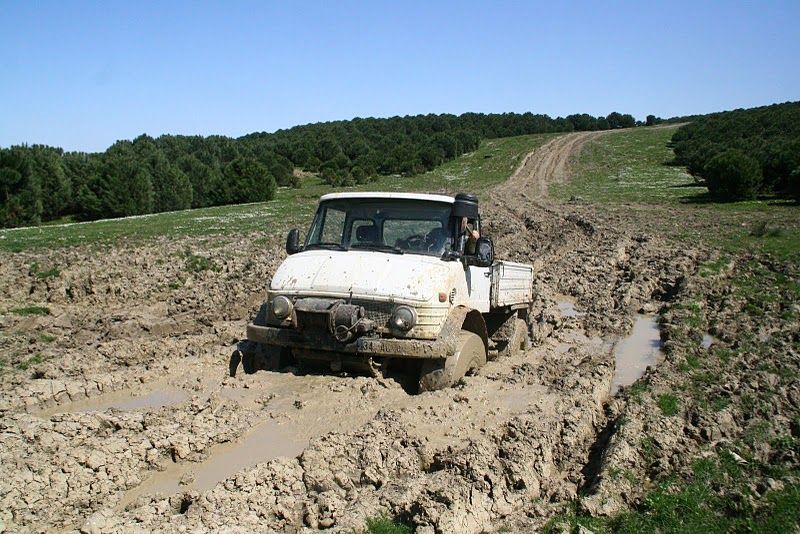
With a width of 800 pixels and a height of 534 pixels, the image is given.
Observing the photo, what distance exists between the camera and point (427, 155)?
6744 centimetres

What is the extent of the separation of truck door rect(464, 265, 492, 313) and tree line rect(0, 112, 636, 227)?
34619 millimetres

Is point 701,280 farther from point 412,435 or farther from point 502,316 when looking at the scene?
point 412,435

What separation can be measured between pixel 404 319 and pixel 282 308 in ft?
4.44

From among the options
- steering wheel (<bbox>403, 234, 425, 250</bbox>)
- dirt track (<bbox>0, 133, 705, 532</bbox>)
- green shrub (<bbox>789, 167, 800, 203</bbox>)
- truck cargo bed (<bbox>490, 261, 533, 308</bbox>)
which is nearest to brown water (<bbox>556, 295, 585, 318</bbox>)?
dirt track (<bbox>0, 133, 705, 532</bbox>)

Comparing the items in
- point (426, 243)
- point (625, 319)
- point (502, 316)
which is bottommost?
point (625, 319)

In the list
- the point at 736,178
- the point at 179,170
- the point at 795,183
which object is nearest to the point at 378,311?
the point at 795,183

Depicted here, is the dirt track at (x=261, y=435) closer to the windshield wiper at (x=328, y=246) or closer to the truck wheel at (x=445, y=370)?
the truck wheel at (x=445, y=370)

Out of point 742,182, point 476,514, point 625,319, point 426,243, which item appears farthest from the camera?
point 742,182

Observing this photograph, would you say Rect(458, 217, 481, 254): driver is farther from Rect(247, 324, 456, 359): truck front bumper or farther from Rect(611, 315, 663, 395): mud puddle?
Rect(611, 315, 663, 395): mud puddle

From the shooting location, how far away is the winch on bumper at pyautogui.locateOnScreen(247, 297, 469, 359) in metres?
7.23

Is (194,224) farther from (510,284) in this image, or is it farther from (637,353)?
(637,353)

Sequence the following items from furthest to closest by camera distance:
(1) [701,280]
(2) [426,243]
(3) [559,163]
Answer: (3) [559,163] → (1) [701,280] → (2) [426,243]

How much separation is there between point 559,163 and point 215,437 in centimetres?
6089

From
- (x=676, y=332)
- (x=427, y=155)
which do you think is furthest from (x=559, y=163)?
(x=676, y=332)
